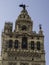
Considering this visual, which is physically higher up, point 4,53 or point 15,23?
point 15,23

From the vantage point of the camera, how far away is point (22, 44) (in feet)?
209

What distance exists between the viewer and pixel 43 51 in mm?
63000

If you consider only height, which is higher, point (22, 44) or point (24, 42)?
point (24, 42)

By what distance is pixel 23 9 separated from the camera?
68.1m

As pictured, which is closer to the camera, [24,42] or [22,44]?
[22,44]

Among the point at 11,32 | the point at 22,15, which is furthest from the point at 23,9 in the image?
the point at 11,32

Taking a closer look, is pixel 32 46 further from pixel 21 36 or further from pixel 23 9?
pixel 23 9

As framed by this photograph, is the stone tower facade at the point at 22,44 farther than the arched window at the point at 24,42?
No

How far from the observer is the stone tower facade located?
6203cm

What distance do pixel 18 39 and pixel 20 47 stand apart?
4.69 ft

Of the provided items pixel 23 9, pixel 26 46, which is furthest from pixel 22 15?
pixel 26 46

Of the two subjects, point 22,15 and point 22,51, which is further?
point 22,15

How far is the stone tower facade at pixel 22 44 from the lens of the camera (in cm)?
6203

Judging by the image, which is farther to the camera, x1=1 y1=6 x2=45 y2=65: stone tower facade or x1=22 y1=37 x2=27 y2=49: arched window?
x1=22 y1=37 x2=27 y2=49: arched window
